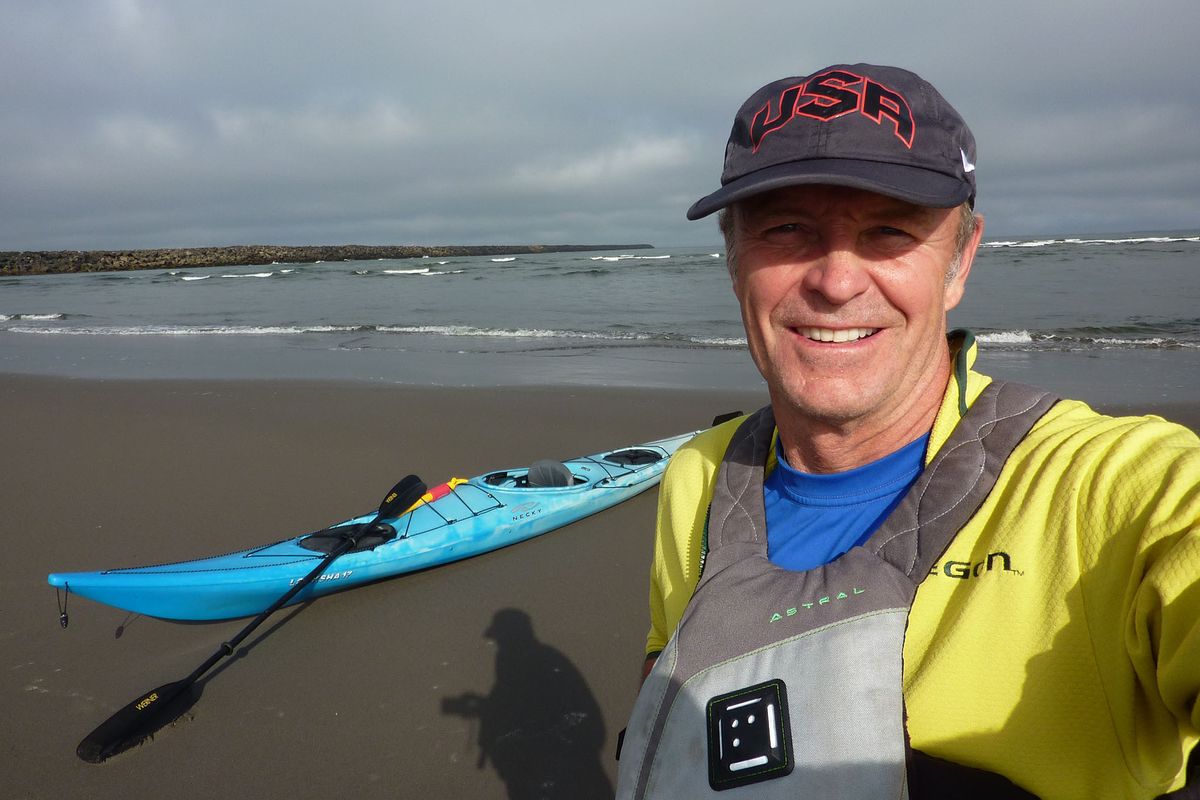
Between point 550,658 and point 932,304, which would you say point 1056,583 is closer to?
point 932,304

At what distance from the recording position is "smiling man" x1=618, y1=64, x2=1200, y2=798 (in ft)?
3.41

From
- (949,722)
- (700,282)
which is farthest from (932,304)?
(700,282)

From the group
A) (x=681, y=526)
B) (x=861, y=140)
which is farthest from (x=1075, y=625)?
(x=861, y=140)

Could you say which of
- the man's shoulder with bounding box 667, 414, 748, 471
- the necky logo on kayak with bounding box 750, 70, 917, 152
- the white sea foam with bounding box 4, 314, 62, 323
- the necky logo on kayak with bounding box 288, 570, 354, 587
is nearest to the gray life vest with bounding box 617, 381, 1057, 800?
the man's shoulder with bounding box 667, 414, 748, 471

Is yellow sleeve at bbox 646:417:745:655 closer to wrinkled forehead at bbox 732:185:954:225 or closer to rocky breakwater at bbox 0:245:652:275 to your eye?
wrinkled forehead at bbox 732:185:954:225

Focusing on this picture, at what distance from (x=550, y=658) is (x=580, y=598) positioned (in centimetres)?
59

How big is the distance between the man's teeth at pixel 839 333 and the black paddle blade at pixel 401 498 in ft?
12.2

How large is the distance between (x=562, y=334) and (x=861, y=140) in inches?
551

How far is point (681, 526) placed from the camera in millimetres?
1693

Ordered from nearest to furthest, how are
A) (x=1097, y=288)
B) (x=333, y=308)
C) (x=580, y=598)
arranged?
(x=580, y=598), (x=1097, y=288), (x=333, y=308)

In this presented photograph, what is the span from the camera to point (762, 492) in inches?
63.8

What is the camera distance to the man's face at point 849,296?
4.77 ft

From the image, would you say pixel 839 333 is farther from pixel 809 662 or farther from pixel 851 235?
pixel 809 662

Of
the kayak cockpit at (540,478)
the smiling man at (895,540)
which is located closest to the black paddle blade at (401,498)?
the kayak cockpit at (540,478)
